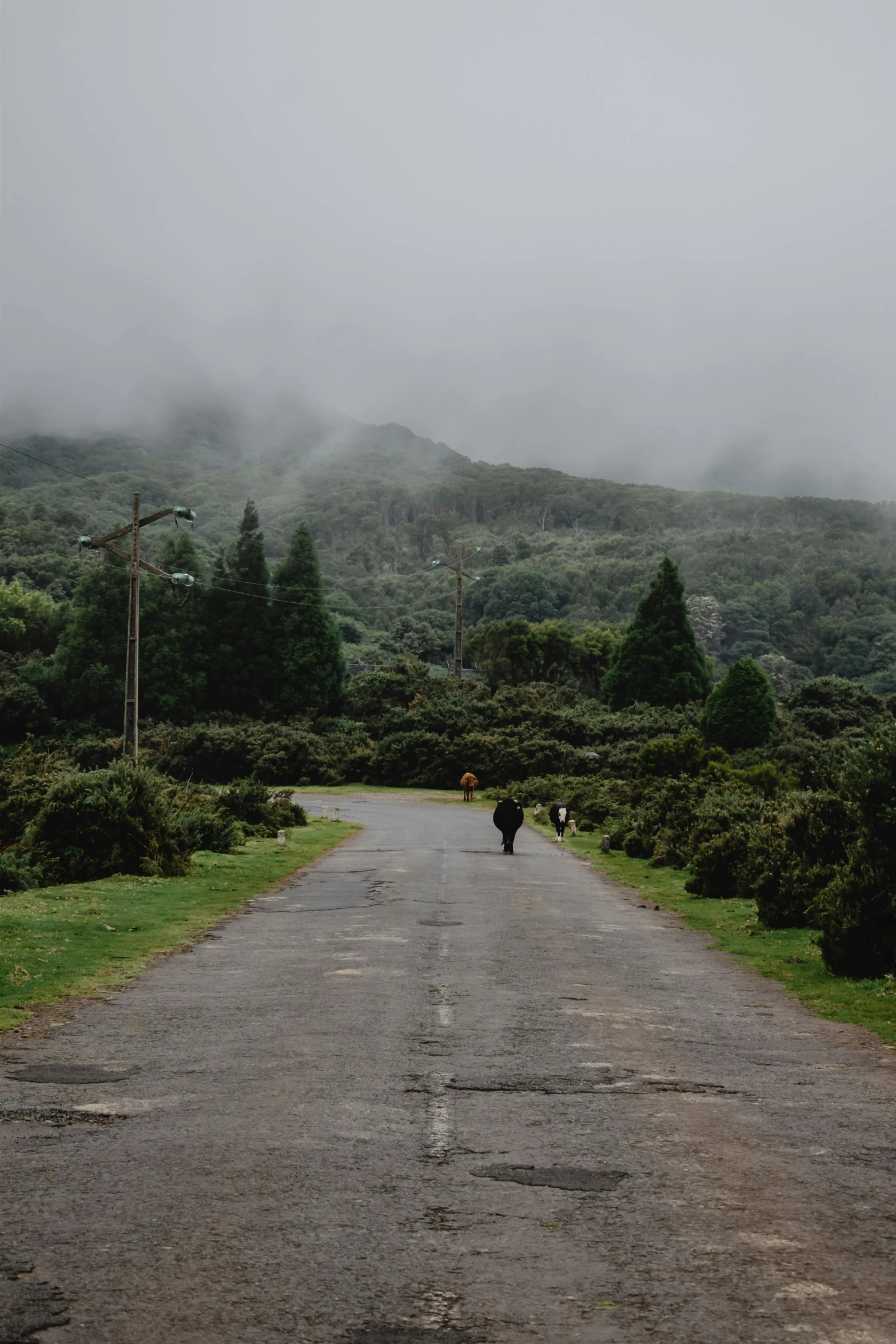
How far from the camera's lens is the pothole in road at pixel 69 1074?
923 centimetres

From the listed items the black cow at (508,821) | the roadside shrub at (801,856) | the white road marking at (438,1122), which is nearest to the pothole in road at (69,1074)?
the white road marking at (438,1122)

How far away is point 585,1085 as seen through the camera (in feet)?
30.5

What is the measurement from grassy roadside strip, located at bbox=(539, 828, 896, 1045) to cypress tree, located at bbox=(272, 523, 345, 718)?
179 feet

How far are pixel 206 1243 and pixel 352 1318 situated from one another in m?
1.08

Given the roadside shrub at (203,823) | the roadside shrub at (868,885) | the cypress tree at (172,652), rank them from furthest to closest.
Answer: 1. the cypress tree at (172,652)
2. the roadside shrub at (203,823)
3. the roadside shrub at (868,885)

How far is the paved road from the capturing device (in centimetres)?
515

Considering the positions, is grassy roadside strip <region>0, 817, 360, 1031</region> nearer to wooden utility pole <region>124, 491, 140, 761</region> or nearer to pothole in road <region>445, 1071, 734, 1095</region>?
pothole in road <region>445, 1071, 734, 1095</region>

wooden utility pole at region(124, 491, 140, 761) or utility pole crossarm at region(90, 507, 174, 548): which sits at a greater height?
utility pole crossarm at region(90, 507, 174, 548)

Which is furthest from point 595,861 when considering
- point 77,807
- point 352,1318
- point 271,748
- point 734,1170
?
point 271,748

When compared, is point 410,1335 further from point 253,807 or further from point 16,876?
point 253,807

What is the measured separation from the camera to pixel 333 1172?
22.7ft

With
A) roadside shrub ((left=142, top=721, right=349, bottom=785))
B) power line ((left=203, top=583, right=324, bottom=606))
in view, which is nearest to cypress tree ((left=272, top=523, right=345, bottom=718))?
power line ((left=203, top=583, right=324, bottom=606))

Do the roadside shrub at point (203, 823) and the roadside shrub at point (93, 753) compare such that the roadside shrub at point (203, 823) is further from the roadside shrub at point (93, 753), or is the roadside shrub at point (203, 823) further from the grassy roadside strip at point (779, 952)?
the roadside shrub at point (93, 753)

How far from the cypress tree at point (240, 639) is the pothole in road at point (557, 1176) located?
254ft
